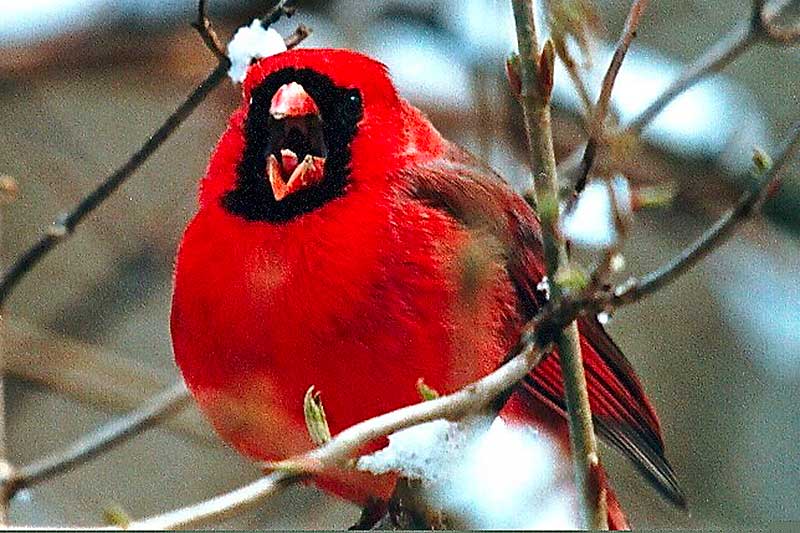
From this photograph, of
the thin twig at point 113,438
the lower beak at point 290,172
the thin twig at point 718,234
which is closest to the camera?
the thin twig at point 718,234

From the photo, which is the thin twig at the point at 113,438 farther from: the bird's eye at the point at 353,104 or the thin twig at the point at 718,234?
the thin twig at the point at 718,234

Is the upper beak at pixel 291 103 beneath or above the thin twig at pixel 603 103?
beneath

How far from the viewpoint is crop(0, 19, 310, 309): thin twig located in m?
0.81

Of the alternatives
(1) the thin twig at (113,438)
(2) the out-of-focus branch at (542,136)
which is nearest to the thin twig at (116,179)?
(1) the thin twig at (113,438)

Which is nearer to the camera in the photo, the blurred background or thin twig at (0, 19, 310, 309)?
thin twig at (0, 19, 310, 309)

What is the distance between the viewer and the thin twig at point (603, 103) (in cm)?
62

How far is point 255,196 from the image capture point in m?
0.87

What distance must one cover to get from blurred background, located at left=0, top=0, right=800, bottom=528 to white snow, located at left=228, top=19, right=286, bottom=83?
0.21 ft

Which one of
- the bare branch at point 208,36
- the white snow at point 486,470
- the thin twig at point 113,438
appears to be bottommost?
the thin twig at point 113,438

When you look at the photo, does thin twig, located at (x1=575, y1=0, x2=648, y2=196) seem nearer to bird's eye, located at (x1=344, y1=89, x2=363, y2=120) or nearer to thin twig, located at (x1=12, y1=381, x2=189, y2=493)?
bird's eye, located at (x1=344, y1=89, x2=363, y2=120)

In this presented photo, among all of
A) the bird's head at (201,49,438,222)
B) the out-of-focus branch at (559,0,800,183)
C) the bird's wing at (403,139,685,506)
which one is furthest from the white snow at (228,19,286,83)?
the out-of-focus branch at (559,0,800,183)

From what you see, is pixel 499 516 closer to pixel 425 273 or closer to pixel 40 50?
pixel 425 273

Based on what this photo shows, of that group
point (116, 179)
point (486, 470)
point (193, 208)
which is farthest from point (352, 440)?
point (193, 208)

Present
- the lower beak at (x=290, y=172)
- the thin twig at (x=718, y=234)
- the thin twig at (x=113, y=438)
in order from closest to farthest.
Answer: the thin twig at (x=718, y=234) → the lower beak at (x=290, y=172) → the thin twig at (x=113, y=438)
